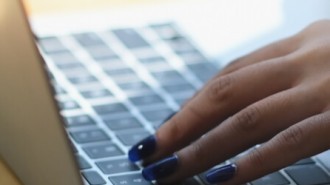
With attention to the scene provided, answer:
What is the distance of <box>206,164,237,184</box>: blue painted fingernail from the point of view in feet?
1.73

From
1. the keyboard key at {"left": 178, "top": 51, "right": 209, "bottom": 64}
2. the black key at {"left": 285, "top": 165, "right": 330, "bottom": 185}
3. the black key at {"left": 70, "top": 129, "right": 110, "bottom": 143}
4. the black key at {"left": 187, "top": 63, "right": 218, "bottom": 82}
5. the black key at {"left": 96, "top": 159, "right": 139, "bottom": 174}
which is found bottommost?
the black key at {"left": 285, "top": 165, "right": 330, "bottom": 185}

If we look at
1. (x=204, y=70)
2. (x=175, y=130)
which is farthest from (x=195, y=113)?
(x=204, y=70)

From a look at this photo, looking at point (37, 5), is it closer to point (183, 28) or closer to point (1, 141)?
point (183, 28)

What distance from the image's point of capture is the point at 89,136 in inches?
23.6

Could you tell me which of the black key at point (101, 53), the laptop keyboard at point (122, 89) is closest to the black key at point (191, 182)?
the laptop keyboard at point (122, 89)

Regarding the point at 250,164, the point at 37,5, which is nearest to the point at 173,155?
the point at 250,164

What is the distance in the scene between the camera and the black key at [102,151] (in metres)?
0.57

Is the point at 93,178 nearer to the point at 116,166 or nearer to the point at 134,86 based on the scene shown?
the point at 116,166

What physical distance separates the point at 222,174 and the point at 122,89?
17 centimetres

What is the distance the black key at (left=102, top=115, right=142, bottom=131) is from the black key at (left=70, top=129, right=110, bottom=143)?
1 cm

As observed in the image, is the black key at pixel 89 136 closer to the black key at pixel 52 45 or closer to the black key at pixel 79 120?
the black key at pixel 79 120

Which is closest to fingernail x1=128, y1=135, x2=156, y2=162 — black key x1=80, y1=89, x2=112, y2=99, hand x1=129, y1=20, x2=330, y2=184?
hand x1=129, y1=20, x2=330, y2=184

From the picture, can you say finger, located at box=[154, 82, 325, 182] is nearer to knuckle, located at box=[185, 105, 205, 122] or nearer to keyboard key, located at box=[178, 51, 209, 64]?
knuckle, located at box=[185, 105, 205, 122]

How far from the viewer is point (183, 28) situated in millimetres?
765
